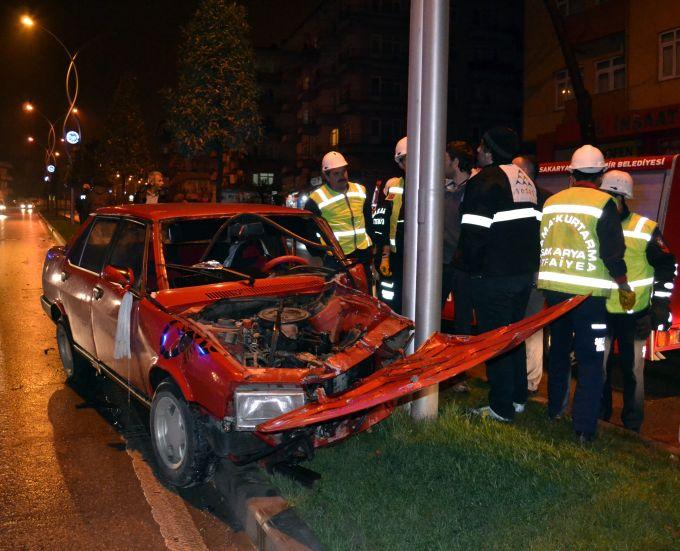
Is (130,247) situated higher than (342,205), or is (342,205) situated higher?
(342,205)

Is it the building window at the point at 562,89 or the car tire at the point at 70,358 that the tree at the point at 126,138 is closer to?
the building window at the point at 562,89

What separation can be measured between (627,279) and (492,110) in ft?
155

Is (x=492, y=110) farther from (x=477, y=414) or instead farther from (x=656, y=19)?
(x=477, y=414)

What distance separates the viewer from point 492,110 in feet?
166

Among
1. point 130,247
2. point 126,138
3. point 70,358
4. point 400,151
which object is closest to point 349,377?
point 130,247

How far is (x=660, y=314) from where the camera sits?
5531mm

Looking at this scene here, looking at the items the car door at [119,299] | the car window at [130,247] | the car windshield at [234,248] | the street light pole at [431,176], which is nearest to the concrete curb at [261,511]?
the car door at [119,299]

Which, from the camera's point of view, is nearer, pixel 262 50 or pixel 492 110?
pixel 492 110

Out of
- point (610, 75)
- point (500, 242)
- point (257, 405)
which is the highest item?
point (610, 75)

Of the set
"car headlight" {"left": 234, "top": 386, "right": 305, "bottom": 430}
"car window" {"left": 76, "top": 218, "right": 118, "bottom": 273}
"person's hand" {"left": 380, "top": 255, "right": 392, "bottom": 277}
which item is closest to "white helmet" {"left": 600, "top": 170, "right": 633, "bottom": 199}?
"person's hand" {"left": 380, "top": 255, "right": 392, "bottom": 277}

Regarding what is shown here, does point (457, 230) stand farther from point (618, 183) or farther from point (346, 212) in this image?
point (618, 183)

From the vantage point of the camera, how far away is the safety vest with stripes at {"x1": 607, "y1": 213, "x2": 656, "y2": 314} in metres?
5.45

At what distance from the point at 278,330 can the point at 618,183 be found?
305 cm

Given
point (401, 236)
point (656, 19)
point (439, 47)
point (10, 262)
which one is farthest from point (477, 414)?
point (656, 19)
